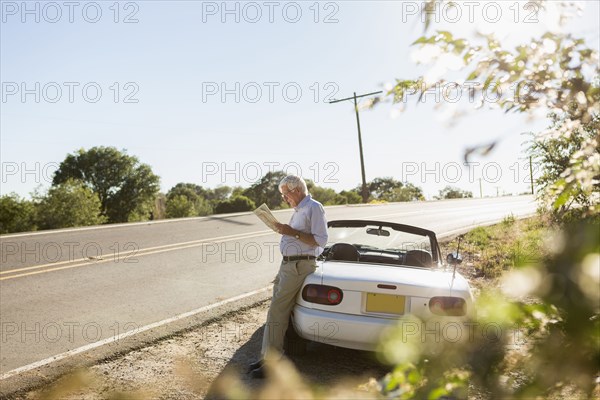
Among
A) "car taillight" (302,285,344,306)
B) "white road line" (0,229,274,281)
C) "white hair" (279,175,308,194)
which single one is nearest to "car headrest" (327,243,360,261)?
"car taillight" (302,285,344,306)

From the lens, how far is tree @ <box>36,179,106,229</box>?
4125cm

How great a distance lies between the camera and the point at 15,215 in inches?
1596

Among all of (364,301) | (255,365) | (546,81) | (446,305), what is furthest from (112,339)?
(546,81)

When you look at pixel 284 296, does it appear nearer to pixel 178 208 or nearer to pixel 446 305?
pixel 446 305

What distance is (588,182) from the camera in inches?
53.8

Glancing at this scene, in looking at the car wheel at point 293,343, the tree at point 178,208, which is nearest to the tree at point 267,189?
the tree at point 178,208

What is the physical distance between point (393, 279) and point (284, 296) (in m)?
1.10

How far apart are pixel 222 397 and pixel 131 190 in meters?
56.2

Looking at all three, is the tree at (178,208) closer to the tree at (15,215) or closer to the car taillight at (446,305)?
the tree at (15,215)

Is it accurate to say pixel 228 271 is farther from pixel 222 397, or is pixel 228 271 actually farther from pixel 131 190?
pixel 131 190

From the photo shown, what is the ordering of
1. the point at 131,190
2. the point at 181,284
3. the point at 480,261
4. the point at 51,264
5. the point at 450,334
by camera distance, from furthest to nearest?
the point at 131,190, the point at 480,261, the point at 51,264, the point at 181,284, the point at 450,334

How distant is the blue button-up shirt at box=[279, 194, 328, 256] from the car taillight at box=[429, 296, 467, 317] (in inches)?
48.1

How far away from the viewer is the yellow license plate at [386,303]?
449 cm

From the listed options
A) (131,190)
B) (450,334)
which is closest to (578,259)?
(450,334)
